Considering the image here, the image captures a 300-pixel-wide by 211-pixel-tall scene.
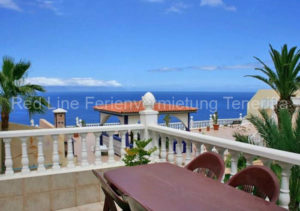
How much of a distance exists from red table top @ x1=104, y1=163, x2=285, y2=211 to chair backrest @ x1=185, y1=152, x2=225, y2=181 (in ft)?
0.78

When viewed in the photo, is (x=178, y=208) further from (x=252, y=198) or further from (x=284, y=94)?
(x=284, y=94)

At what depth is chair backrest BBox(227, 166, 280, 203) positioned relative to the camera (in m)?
1.77

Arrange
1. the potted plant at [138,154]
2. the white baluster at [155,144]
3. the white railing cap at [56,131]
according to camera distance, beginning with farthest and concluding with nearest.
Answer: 1. the white baluster at [155,144]
2. the potted plant at [138,154]
3. the white railing cap at [56,131]

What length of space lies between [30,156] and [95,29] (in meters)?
14.5

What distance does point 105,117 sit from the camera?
12.0 m

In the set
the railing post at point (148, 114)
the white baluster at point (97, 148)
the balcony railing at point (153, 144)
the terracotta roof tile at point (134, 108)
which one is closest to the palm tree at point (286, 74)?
the terracotta roof tile at point (134, 108)

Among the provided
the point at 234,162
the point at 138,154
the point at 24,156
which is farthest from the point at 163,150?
the point at 24,156

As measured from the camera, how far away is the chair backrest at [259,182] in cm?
177

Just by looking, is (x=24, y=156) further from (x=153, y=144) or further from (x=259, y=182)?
(x=259, y=182)

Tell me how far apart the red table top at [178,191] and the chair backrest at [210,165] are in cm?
24

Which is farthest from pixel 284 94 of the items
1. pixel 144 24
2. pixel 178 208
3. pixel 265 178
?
pixel 144 24

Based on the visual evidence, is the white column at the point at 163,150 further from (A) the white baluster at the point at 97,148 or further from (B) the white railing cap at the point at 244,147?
(A) the white baluster at the point at 97,148

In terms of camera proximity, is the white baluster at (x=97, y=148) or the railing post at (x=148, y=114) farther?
the railing post at (x=148, y=114)

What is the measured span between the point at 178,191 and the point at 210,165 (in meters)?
0.73
